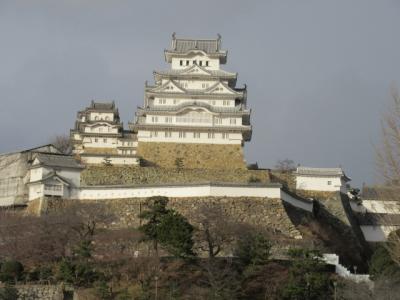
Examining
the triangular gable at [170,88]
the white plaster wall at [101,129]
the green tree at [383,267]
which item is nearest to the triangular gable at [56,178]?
the triangular gable at [170,88]

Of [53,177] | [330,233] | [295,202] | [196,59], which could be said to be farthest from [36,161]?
[330,233]

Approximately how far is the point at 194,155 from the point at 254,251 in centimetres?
1529

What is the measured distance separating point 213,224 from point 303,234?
14.2 ft

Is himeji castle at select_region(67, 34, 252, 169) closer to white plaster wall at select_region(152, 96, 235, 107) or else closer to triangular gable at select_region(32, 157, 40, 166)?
white plaster wall at select_region(152, 96, 235, 107)

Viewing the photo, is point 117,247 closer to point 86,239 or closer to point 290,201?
point 86,239

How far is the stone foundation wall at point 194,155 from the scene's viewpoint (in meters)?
49.0

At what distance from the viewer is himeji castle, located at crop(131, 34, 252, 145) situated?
165ft

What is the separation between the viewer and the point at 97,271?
115 feet

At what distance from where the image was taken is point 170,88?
2063 inches

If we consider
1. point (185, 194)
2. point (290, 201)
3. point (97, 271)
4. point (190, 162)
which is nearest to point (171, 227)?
point (97, 271)

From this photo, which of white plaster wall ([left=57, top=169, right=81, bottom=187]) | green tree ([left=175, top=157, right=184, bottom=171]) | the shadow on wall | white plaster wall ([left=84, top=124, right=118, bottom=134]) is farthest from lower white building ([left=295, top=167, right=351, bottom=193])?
white plaster wall ([left=84, top=124, right=118, bottom=134])

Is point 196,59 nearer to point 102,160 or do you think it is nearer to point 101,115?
point 101,115

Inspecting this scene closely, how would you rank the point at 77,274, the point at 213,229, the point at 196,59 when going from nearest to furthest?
the point at 77,274 → the point at 213,229 → the point at 196,59

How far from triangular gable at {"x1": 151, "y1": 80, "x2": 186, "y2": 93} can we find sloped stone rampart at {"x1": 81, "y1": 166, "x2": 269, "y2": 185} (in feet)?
22.7
